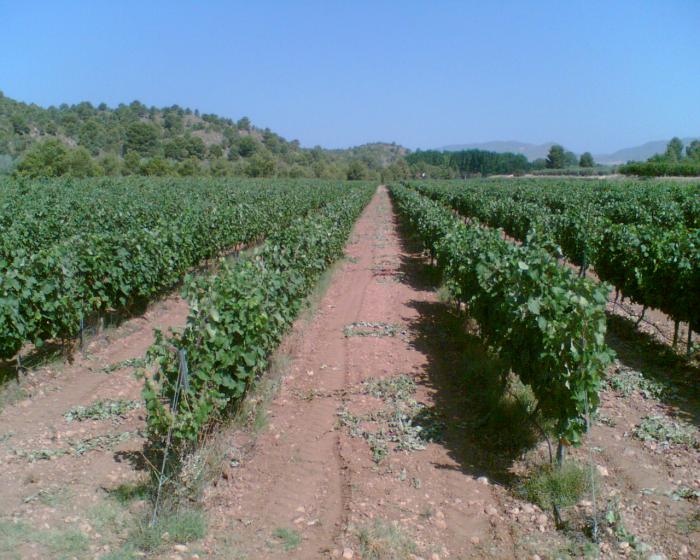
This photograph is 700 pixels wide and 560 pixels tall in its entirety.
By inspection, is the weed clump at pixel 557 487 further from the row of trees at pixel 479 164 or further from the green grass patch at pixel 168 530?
the row of trees at pixel 479 164

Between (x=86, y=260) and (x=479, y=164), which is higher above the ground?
(x=479, y=164)

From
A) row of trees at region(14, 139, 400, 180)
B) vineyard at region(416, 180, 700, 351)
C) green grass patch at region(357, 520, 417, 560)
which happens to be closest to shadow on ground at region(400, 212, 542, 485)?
green grass patch at region(357, 520, 417, 560)

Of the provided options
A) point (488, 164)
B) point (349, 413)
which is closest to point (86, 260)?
point (349, 413)

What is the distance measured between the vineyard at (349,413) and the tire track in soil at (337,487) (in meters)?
0.02

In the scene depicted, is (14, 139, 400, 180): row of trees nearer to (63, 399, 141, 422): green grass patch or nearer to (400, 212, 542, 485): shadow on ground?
(63, 399, 141, 422): green grass patch

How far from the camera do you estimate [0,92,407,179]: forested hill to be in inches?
2151

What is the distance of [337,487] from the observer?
473cm

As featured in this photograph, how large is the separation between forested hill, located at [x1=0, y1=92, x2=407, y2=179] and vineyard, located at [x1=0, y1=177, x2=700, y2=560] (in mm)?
50435

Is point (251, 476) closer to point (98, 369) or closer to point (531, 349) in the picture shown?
point (531, 349)

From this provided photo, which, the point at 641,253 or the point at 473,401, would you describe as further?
the point at 641,253

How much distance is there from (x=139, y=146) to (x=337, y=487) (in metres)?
117

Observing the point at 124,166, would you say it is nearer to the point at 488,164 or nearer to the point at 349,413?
the point at 349,413

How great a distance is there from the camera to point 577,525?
4.11 meters

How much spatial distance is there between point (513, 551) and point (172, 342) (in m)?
3.32
